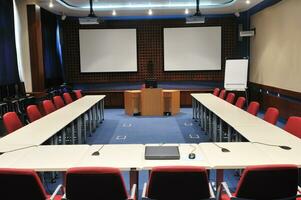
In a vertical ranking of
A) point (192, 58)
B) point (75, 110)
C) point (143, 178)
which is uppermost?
point (192, 58)

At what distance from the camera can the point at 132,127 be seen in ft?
26.3

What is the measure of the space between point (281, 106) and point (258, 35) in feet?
9.17

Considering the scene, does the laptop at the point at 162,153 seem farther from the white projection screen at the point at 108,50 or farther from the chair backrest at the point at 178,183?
the white projection screen at the point at 108,50

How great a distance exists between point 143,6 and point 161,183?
7.85 metres

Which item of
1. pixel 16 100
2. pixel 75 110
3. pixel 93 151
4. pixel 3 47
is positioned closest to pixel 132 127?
pixel 75 110

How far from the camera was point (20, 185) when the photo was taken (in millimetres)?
2322

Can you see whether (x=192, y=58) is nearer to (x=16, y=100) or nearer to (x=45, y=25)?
(x=45, y=25)

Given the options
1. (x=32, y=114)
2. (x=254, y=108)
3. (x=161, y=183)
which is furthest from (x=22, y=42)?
(x=161, y=183)

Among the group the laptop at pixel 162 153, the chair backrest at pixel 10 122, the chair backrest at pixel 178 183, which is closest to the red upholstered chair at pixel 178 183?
the chair backrest at pixel 178 183

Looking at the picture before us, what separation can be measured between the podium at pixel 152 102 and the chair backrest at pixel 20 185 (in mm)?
7217

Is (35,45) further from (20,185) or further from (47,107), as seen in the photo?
(20,185)

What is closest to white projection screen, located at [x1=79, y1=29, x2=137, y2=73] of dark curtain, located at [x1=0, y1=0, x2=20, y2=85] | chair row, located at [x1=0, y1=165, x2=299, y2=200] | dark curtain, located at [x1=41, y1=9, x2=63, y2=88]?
dark curtain, located at [x1=41, y1=9, x2=63, y2=88]

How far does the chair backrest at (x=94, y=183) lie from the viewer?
7.39 feet

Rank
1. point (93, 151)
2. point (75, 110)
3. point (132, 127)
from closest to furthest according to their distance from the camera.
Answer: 1. point (93, 151)
2. point (75, 110)
3. point (132, 127)
